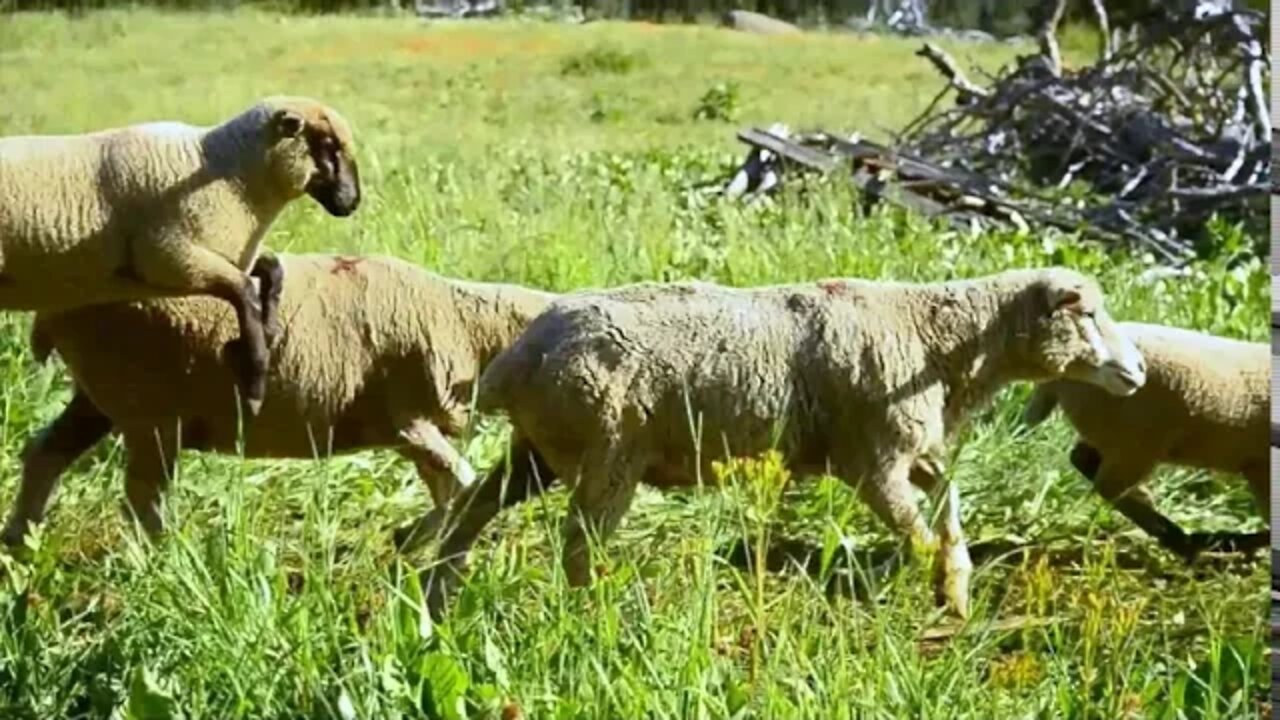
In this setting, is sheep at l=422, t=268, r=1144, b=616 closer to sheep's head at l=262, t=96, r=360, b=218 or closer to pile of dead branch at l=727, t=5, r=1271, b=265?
pile of dead branch at l=727, t=5, r=1271, b=265

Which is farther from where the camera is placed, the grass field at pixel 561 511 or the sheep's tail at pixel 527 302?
the sheep's tail at pixel 527 302

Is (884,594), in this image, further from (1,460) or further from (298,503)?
(1,460)

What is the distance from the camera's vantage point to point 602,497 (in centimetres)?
209

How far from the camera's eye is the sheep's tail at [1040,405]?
223 centimetres

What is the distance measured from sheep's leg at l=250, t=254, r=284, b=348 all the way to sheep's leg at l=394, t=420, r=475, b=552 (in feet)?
0.61

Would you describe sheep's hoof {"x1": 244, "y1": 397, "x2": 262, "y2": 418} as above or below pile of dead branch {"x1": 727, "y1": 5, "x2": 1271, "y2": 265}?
below

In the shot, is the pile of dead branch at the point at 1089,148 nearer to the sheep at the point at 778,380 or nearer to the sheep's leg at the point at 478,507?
the sheep at the point at 778,380

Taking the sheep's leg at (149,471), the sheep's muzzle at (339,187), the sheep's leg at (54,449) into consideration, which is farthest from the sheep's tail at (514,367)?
the sheep's leg at (54,449)

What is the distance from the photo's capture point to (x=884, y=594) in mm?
2039

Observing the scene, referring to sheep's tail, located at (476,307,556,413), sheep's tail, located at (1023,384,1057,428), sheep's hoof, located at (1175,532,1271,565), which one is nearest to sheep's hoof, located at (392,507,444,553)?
Result: sheep's tail, located at (476,307,556,413)

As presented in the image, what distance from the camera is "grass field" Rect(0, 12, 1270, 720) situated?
1.99m

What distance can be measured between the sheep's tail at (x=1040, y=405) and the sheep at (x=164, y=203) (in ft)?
2.47

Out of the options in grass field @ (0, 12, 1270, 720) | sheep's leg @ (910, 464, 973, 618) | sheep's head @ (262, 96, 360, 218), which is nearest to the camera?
grass field @ (0, 12, 1270, 720)

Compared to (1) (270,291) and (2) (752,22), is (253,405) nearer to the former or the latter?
(1) (270,291)
